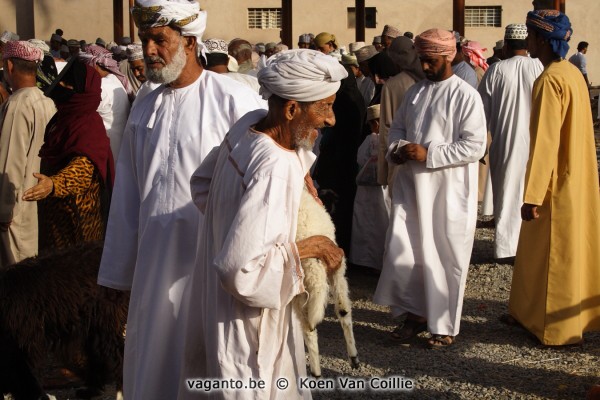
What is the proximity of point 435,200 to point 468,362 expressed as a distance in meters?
1.05

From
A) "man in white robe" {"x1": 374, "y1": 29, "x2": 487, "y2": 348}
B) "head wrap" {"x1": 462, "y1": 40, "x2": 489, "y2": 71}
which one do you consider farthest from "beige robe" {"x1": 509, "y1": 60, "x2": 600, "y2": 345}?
"head wrap" {"x1": 462, "y1": 40, "x2": 489, "y2": 71}

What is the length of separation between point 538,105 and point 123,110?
377 cm

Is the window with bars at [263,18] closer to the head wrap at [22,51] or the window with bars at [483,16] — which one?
the window with bars at [483,16]

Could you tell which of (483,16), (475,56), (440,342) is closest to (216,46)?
(440,342)

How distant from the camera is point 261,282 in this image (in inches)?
123

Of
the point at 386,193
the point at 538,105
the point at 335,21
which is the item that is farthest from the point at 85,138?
the point at 335,21

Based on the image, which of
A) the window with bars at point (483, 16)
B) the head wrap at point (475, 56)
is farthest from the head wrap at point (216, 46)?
the window with bars at point (483, 16)

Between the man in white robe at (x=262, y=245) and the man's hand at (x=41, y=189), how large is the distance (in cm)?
222

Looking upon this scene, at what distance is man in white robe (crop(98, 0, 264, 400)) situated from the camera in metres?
4.05

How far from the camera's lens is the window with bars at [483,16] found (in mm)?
29141

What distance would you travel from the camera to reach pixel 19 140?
Answer: 6605mm

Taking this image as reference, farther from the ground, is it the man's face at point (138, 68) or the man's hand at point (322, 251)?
the man's face at point (138, 68)

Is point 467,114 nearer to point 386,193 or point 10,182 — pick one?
point 386,193

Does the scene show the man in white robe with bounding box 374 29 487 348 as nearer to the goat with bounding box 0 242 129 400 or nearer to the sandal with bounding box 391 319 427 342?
the sandal with bounding box 391 319 427 342
